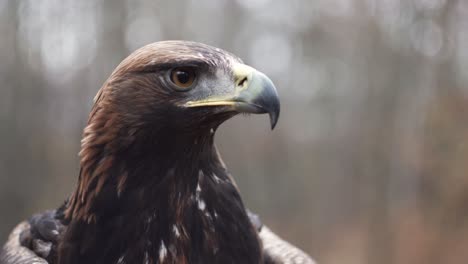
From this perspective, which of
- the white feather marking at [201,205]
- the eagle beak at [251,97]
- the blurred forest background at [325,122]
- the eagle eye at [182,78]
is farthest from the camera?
the blurred forest background at [325,122]

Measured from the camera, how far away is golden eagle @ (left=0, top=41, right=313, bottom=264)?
2.57 meters

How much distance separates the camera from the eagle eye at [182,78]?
256 centimetres

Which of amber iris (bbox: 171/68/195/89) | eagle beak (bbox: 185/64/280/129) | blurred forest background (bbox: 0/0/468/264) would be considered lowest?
blurred forest background (bbox: 0/0/468/264)

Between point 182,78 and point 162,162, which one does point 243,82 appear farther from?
point 162,162

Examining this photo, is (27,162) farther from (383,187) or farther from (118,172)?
(118,172)

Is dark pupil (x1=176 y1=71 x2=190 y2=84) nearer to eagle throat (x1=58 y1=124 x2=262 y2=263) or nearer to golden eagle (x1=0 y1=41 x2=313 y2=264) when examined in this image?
golden eagle (x1=0 y1=41 x2=313 y2=264)

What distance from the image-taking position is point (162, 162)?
2670 millimetres

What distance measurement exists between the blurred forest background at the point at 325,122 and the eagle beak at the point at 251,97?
10.2 m

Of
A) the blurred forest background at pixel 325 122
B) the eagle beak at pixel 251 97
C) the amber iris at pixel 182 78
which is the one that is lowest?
the blurred forest background at pixel 325 122

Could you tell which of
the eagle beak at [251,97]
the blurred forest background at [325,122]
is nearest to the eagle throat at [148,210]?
the eagle beak at [251,97]

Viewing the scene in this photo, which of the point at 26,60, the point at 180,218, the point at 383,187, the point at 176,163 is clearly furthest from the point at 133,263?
the point at 383,187

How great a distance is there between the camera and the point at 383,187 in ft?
46.1

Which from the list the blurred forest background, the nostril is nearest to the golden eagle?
the nostril

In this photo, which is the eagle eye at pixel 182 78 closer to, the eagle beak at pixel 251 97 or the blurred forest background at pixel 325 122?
the eagle beak at pixel 251 97
